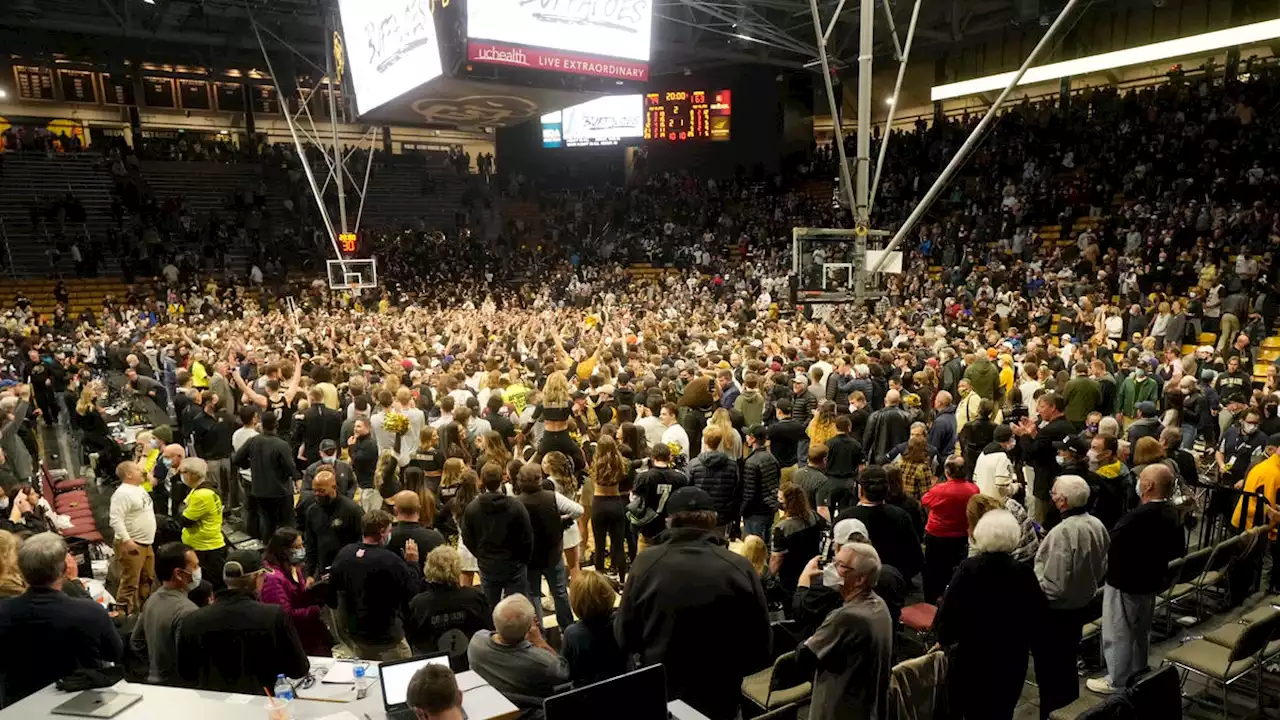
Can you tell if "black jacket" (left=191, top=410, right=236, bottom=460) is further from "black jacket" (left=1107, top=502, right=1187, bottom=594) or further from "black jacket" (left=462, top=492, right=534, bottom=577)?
"black jacket" (left=1107, top=502, right=1187, bottom=594)

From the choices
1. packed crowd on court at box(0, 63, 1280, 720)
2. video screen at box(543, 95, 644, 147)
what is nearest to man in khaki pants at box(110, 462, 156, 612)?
packed crowd on court at box(0, 63, 1280, 720)

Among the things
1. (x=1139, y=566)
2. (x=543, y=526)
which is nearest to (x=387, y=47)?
(x=543, y=526)

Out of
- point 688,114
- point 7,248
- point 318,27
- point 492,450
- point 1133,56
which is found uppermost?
point 318,27

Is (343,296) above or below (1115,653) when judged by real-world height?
above

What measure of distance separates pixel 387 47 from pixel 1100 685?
11822mm

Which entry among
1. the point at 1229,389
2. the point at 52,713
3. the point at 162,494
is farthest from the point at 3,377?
the point at 1229,389

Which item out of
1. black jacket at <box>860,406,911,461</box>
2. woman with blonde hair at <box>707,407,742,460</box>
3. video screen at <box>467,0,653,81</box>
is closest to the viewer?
woman with blonde hair at <box>707,407,742,460</box>

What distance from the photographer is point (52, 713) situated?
3.44 meters

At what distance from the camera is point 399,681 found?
363 cm

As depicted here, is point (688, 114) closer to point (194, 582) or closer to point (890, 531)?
point (890, 531)

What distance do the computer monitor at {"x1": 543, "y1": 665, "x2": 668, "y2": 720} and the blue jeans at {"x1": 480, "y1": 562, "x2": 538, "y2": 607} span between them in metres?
2.43

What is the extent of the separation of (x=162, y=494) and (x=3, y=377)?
7.32 metres

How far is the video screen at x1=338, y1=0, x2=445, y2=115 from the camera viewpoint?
1116 centimetres

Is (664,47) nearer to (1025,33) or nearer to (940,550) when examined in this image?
(1025,33)
